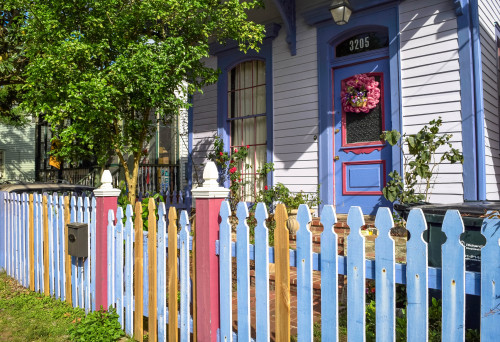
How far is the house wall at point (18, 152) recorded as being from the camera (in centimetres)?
2020

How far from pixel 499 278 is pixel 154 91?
4900mm

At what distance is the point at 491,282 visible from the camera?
1.71m

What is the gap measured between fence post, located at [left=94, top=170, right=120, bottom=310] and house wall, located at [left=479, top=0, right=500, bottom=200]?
508 centimetres

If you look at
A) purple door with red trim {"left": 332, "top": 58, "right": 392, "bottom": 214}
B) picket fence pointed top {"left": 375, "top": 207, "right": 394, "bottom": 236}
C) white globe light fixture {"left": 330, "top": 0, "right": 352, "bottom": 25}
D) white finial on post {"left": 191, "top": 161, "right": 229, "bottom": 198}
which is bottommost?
picket fence pointed top {"left": 375, "top": 207, "right": 394, "bottom": 236}

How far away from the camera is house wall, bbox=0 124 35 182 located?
20.2m

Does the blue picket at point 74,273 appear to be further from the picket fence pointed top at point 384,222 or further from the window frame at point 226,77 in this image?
the window frame at point 226,77

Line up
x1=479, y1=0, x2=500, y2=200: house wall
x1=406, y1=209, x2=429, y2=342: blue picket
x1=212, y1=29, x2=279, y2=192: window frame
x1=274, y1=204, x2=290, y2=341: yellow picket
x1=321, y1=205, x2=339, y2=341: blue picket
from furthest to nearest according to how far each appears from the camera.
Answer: x1=212, y1=29, x2=279, y2=192: window frame
x1=479, y1=0, x2=500, y2=200: house wall
x1=274, y1=204, x2=290, y2=341: yellow picket
x1=321, y1=205, x2=339, y2=341: blue picket
x1=406, y1=209, x2=429, y2=342: blue picket

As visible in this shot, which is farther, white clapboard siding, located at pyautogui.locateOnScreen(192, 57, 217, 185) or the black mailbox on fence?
white clapboard siding, located at pyautogui.locateOnScreen(192, 57, 217, 185)

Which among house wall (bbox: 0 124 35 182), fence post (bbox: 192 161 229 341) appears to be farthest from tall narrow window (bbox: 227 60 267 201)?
house wall (bbox: 0 124 35 182)

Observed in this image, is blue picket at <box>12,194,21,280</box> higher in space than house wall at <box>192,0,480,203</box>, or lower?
lower

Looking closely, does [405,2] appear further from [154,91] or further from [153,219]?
[153,219]

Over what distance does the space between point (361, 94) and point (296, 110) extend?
129 centimetres

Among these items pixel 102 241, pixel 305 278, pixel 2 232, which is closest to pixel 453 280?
pixel 305 278

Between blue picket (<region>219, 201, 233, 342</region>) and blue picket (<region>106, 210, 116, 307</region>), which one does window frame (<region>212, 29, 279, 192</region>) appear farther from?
blue picket (<region>219, 201, 233, 342</region>)
